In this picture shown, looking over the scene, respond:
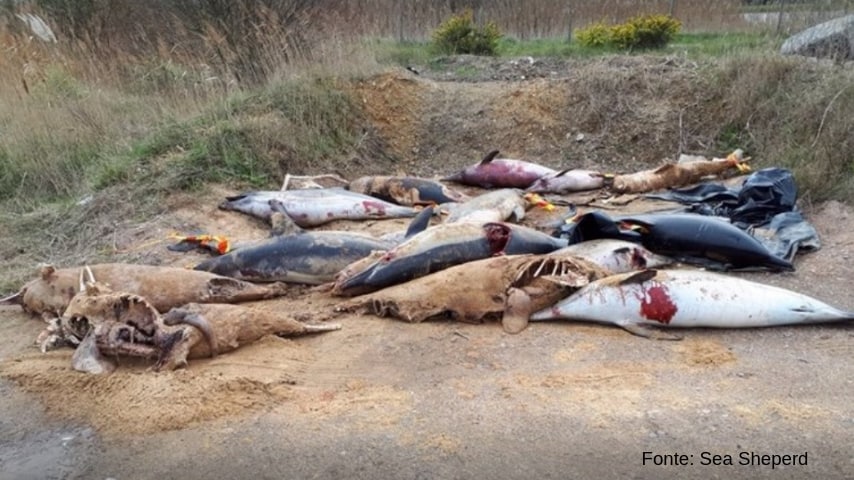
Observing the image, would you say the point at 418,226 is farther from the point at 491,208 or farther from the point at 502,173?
the point at 502,173

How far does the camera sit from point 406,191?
25.8 feet

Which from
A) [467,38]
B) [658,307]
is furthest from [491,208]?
[467,38]

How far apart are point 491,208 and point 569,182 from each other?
1742 mm

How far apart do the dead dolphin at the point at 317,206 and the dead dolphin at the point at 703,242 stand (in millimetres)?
2457

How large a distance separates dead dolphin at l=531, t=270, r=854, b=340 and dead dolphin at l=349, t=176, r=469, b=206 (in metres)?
3.12

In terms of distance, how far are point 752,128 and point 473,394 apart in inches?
249

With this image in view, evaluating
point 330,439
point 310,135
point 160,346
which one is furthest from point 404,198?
point 330,439

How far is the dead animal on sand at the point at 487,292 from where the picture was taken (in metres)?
4.90

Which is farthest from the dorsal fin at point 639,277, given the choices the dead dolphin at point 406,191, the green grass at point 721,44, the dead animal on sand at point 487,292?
the green grass at point 721,44

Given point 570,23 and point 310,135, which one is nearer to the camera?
point 310,135

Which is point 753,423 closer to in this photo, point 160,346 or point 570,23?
point 160,346

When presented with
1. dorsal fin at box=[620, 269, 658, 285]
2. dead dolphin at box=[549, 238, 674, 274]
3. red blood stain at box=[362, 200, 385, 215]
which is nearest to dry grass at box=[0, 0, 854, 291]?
red blood stain at box=[362, 200, 385, 215]

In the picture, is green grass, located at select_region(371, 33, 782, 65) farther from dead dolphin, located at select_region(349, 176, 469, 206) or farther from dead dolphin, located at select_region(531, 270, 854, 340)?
dead dolphin, located at select_region(531, 270, 854, 340)

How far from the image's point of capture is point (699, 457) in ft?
11.1
